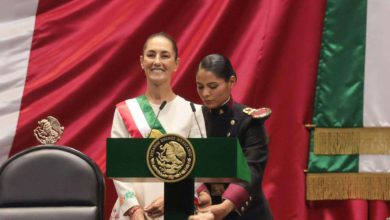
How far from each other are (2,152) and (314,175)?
1334 mm

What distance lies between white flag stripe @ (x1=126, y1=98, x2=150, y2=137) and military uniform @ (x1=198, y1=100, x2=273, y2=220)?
8.0 inches

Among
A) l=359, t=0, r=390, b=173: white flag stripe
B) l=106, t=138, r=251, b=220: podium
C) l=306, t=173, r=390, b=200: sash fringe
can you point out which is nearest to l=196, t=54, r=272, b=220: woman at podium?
l=106, t=138, r=251, b=220: podium

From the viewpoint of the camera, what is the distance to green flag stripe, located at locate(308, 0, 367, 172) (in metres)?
3.42

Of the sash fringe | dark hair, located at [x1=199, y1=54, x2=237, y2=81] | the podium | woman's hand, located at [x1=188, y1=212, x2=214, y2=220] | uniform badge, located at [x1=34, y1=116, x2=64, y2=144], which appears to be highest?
dark hair, located at [x1=199, y1=54, x2=237, y2=81]

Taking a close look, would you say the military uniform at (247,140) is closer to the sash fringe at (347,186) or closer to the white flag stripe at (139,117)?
the white flag stripe at (139,117)

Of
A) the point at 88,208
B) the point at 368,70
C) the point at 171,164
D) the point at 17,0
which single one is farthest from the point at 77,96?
the point at 171,164

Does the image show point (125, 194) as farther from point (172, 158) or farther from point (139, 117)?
point (172, 158)

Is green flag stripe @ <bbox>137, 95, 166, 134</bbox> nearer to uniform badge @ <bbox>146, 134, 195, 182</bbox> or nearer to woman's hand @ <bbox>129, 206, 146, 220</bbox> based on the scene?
woman's hand @ <bbox>129, 206, 146, 220</bbox>

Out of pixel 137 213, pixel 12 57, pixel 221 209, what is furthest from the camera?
pixel 12 57

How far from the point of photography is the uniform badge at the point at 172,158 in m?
1.91

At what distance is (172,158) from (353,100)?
1700mm

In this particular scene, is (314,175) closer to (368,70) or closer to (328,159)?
(328,159)

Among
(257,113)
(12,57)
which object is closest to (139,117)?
(257,113)

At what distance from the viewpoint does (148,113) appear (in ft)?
8.56
